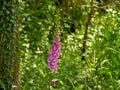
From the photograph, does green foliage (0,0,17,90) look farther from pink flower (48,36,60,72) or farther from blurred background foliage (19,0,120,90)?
pink flower (48,36,60,72)

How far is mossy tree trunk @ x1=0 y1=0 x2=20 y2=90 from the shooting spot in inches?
153

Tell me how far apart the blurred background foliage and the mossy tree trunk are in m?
0.18

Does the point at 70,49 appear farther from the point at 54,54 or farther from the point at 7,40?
the point at 7,40

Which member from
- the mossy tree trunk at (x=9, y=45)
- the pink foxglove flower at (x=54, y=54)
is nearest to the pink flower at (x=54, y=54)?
the pink foxglove flower at (x=54, y=54)

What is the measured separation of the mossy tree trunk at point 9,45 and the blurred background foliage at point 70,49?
Answer: 18 cm

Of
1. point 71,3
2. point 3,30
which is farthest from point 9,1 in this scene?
point 71,3

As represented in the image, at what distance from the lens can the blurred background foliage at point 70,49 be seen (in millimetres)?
4379

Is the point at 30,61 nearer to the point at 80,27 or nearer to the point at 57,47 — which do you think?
the point at 57,47

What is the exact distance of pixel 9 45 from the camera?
3973 mm

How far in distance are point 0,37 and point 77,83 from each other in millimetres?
1055

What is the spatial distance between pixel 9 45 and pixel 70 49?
1.94 metres

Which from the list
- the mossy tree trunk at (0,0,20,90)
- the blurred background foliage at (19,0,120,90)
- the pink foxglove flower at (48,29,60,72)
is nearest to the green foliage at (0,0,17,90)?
the mossy tree trunk at (0,0,20,90)

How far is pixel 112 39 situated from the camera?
508cm

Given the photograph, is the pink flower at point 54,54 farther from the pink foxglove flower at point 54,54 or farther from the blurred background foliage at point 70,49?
the blurred background foliage at point 70,49
